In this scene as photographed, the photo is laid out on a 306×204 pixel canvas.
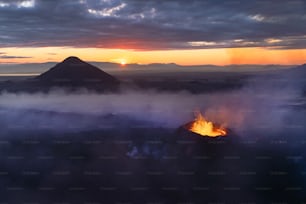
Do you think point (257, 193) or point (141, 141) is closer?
point (257, 193)

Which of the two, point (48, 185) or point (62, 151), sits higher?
point (62, 151)

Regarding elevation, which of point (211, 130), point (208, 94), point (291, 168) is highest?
point (208, 94)

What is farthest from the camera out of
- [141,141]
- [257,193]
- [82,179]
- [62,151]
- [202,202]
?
[62,151]

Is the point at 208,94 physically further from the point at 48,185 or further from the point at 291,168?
the point at 48,185

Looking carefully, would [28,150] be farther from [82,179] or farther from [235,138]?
[235,138]

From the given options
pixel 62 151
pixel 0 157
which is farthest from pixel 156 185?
pixel 0 157

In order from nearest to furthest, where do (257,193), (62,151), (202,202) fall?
1. (202,202)
2. (257,193)
3. (62,151)

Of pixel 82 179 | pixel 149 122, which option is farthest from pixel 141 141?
pixel 82 179
